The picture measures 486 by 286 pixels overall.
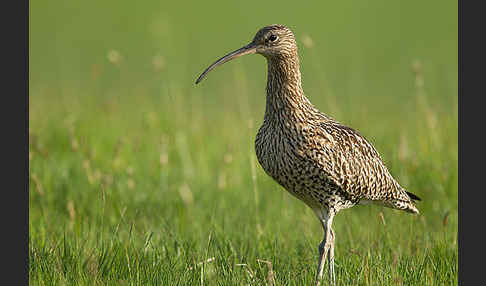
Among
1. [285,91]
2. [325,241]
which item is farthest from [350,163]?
[285,91]

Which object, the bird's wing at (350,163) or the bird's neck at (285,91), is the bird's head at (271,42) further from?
the bird's wing at (350,163)

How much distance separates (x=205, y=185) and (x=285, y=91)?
3.27 m

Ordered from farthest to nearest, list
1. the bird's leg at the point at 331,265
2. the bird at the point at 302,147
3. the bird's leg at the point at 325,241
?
the bird's leg at the point at 325,241 < the bird at the point at 302,147 < the bird's leg at the point at 331,265

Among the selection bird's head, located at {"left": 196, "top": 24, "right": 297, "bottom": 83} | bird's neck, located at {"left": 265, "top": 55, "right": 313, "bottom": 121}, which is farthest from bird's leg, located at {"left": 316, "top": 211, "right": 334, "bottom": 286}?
bird's head, located at {"left": 196, "top": 24, "right": 297, "bottom": 83}

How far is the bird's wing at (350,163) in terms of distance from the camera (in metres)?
5.76

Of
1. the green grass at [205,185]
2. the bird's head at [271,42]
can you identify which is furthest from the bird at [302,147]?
the green grass at [205,185]

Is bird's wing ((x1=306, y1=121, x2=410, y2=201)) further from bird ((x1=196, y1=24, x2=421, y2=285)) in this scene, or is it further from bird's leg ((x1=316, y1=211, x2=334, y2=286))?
bird's leg ((x1=316, y1=211, x2=334, y2=286))

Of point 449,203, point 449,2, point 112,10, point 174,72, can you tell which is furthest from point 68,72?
point 449,2

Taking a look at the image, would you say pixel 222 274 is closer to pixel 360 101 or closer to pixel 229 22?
pixel 360 101

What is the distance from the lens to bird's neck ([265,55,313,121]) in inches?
231

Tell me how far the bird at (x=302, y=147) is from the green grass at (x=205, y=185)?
0.45m

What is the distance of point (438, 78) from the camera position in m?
17.3

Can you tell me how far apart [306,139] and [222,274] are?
1.35 metres

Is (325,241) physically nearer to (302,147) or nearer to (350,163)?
(350,163)
